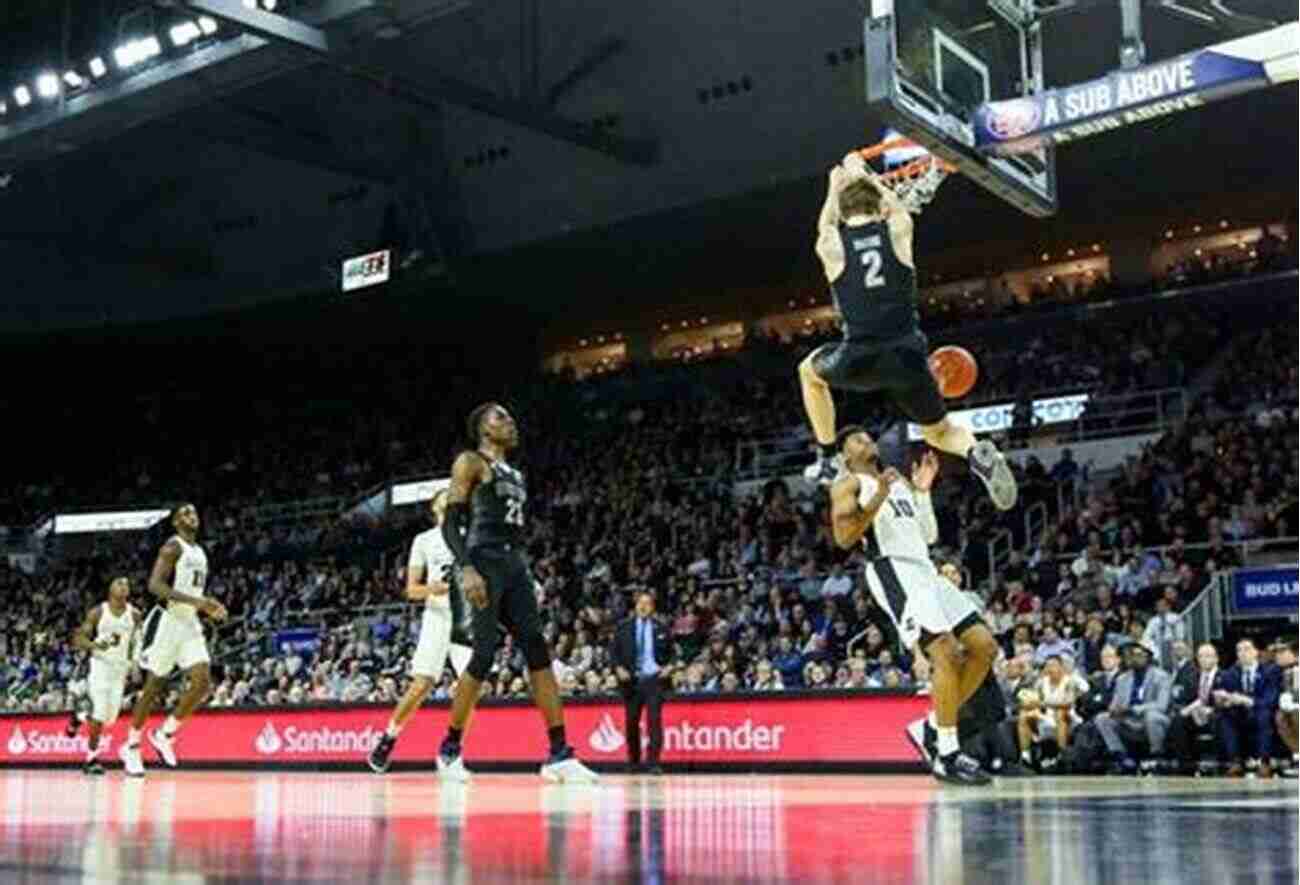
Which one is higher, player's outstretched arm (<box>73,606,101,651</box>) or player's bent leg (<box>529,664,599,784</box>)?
player's outstretched arm (<box>73,606,101,651</box>)

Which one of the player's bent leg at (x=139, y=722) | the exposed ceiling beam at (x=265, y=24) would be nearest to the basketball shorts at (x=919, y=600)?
the player's bent leg at (x=139, y=722)

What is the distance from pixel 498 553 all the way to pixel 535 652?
→ 1.71 feet

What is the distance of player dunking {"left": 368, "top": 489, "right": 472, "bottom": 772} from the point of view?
9406 mm

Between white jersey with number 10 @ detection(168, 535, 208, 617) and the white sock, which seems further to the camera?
white jersey with number 10 @ detection(168, 535, 208, 617)

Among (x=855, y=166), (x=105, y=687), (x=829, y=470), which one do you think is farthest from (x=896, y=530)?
(x=105, y=687)

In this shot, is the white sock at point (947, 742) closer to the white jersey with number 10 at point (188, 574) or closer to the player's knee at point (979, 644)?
the player's knee at point (979, 644)

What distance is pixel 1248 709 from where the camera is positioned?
39.0 feet

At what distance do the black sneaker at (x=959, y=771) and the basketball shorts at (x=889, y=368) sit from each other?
69.2 inches

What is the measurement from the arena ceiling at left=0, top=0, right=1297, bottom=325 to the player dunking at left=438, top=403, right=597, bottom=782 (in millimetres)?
12262

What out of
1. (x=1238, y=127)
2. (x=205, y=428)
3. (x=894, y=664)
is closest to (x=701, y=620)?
(x=894, y=664)

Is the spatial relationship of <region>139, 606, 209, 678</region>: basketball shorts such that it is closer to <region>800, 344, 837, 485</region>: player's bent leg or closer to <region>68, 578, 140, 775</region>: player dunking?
<region>68, 578, 140, 775</region>: player dunking

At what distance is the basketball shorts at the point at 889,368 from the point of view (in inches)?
275

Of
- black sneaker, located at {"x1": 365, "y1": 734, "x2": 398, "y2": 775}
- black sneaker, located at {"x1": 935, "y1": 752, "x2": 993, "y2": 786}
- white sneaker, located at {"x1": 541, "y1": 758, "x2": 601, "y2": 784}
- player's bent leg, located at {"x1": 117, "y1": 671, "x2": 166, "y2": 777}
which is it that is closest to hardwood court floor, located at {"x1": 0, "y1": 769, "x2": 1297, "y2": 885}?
black sneaker, located at {"x1": 935, "y1": 752, "x2": 993, "y2": 786}

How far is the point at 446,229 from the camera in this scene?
95.8ft
